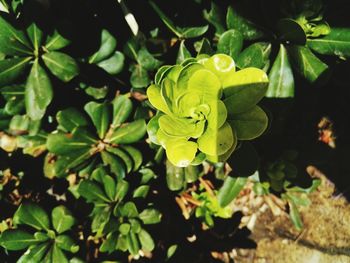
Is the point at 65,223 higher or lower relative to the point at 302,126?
higher

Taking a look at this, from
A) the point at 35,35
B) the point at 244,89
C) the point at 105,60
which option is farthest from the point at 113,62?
the point at 244,89

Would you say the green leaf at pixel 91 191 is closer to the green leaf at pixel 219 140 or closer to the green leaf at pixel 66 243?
the green leaf at pixel 66 243

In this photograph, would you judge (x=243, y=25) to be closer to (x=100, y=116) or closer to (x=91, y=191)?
(x=100, y=116)

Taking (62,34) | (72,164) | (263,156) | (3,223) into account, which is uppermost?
(62,34)

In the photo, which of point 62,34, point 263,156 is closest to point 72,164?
point 62,34

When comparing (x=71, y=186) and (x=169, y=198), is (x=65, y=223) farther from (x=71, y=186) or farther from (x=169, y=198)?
(x=169, y=198)

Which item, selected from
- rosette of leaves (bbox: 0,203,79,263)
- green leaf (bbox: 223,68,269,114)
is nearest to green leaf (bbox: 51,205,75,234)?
rosette of leaves (bbox: 0,203,79,263)

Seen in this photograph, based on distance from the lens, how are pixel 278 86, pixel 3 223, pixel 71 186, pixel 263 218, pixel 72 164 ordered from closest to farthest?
Result: pixel 278 86 → pixel 72 164 → pixel 3 223 → pixel 71 186 → pixel 263 218
